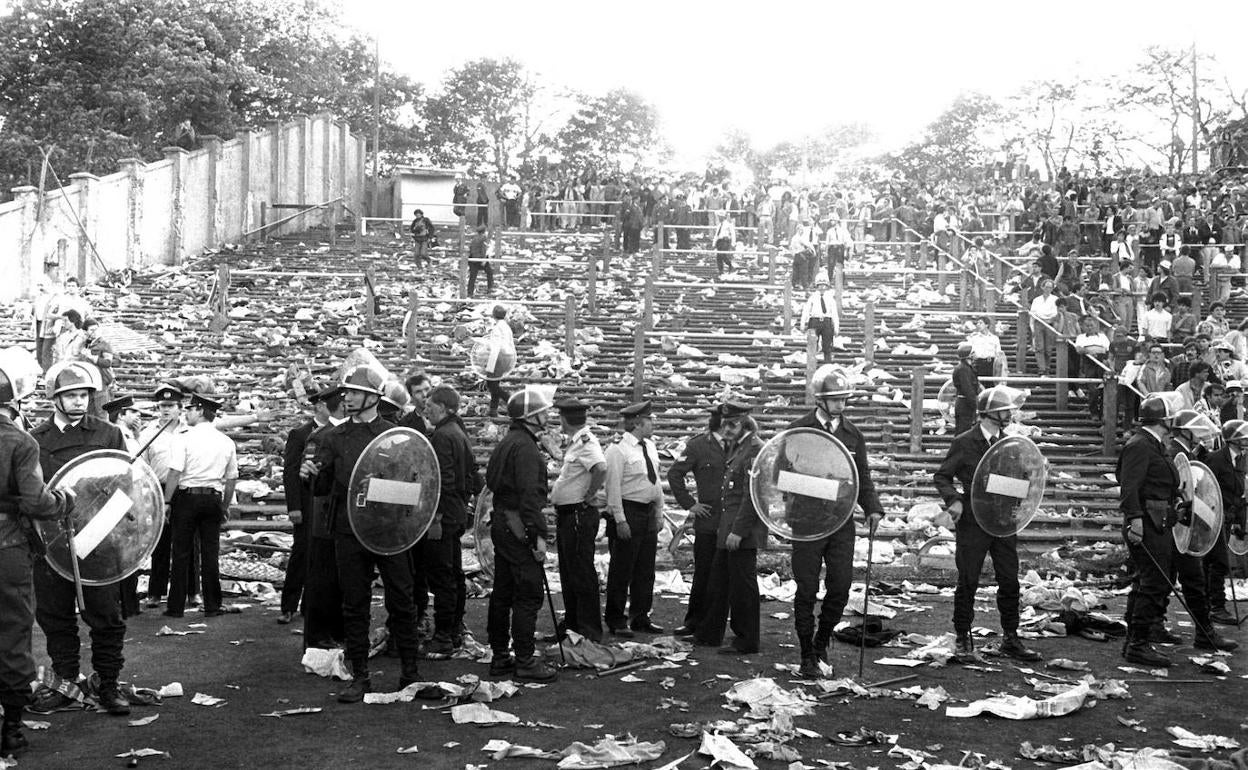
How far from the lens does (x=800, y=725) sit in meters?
8.15

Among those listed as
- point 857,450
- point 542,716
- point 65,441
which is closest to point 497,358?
point 857,450

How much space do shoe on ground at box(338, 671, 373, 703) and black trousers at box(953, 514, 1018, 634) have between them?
13.2ft

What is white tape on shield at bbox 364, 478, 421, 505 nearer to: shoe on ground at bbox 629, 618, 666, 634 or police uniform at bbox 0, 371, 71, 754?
police uniform at bbox 0, 371, 71, 754

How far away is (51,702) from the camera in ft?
27.1

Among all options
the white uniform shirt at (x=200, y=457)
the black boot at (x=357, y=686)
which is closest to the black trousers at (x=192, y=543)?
the white uniform shirt at (x=200, y=457)

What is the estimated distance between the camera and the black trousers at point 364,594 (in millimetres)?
8750

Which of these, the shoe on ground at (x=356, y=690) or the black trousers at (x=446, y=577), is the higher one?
the black trousers at (x=446, y=577)

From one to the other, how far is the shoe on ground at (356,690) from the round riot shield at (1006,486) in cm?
417

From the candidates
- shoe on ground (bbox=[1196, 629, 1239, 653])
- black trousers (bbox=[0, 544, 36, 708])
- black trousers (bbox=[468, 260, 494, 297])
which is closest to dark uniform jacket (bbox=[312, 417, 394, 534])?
black trousers (bbox=[0, 544, 36, 708])

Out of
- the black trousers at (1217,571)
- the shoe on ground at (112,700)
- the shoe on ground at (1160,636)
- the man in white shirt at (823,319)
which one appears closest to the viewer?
the shoe on ground at (112,700)

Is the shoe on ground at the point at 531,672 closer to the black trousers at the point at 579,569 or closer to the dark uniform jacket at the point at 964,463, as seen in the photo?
the black trousers at the point at 579,569

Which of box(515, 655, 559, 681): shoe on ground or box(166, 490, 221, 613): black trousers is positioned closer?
box(515, 655, 559, 681): shoe on ground

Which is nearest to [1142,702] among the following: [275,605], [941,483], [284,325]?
[941,483]

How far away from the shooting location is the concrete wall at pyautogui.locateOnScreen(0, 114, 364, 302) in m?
29.3
